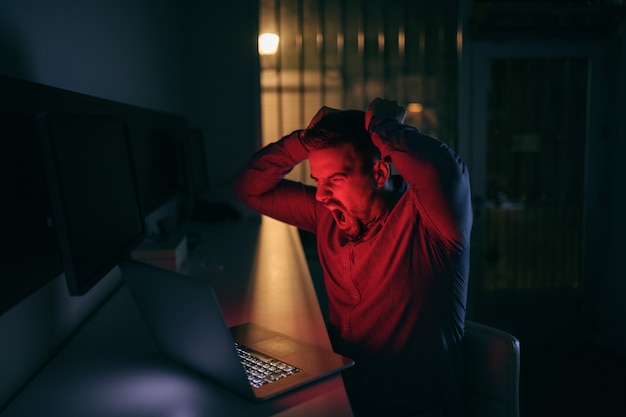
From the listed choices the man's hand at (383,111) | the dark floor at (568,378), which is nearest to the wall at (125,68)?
the man's hand at (383,111)

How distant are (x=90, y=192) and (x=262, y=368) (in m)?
0.54

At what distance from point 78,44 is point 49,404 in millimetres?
1127

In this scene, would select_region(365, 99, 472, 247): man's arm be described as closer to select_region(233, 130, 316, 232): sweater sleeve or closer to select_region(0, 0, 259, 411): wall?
select_region(233, 130, 316, 232): sweater sleeve

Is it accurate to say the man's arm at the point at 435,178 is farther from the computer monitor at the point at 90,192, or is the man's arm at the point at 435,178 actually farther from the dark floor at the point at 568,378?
the dark floor at the point at 568,378

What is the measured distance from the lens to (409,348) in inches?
55.4

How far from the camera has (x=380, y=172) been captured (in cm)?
151

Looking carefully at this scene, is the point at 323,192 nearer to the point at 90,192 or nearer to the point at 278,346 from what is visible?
the point at 278,346

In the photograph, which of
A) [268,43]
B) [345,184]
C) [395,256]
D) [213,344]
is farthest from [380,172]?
[268,43]

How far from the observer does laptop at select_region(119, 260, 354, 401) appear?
970 mm

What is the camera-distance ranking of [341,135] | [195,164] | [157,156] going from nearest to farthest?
→ [341,135] → [157,156] → [195,164]

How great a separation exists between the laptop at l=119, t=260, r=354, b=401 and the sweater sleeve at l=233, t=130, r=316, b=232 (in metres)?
0.60

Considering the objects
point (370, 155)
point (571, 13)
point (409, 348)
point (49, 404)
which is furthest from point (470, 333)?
point (571, 13)

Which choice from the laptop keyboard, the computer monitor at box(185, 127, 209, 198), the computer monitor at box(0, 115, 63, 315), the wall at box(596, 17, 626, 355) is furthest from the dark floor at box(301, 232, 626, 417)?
the computer monitor at box(0, 115, 63, 315)

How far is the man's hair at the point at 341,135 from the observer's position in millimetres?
1474
